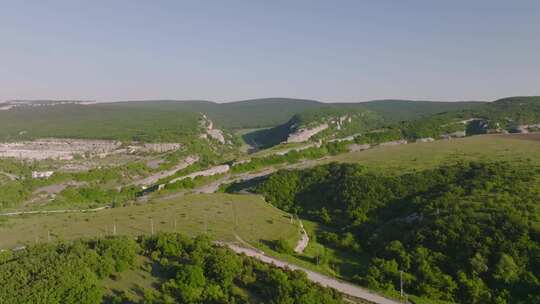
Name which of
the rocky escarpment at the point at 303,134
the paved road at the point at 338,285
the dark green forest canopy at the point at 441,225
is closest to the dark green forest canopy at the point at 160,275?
the paved road at the point at 338,285

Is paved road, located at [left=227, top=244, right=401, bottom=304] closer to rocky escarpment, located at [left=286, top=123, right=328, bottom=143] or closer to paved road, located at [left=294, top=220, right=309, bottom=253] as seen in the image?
paved road, located at [left=294, top=220, right=309, bottom=253]

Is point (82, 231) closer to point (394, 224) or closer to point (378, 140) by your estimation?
point (394, 224)

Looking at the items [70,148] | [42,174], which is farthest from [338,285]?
[70,148]

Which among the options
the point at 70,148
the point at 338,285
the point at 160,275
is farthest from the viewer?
the point at 70,148

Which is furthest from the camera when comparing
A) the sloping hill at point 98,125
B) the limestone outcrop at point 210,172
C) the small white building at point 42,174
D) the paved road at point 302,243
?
the sloping hill at point 98,125

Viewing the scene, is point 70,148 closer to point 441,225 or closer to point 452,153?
point 452,153

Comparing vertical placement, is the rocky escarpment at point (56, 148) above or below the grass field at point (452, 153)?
below

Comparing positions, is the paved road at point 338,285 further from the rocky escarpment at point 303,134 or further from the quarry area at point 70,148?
the rocky escarpment at point 303,134

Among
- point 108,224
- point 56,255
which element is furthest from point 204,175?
point 56,255
